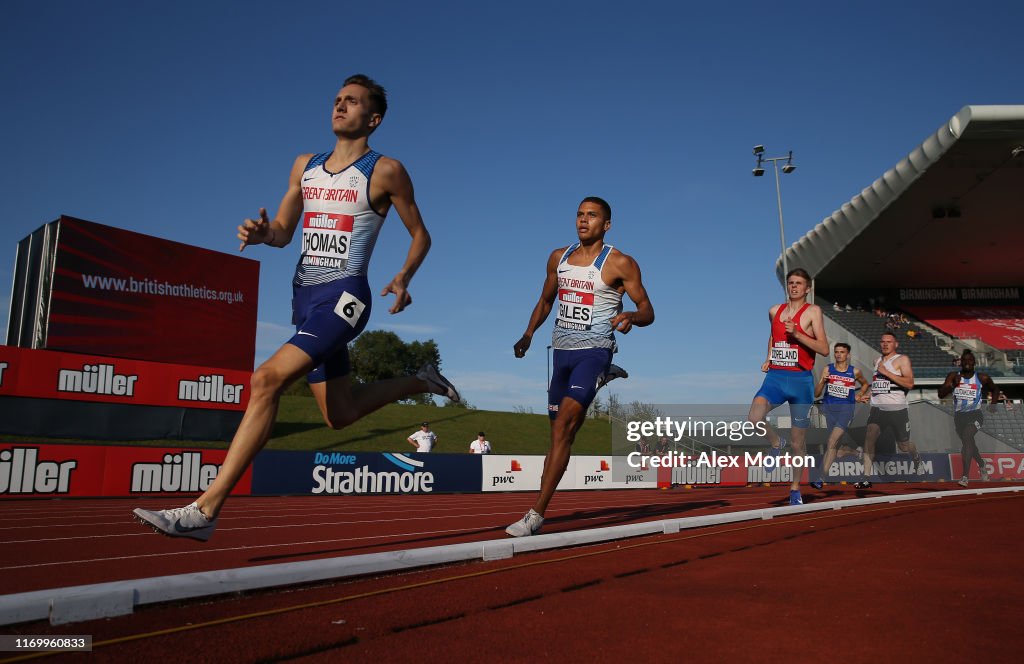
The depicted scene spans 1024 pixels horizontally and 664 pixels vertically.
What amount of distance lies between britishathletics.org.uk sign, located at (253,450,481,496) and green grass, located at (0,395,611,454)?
9.93 metres

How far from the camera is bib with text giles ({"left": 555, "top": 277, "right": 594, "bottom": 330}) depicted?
5797 mm

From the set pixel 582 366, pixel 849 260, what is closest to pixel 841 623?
pixel 582 366

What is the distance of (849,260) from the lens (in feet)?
125

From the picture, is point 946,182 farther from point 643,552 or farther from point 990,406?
point 643,552

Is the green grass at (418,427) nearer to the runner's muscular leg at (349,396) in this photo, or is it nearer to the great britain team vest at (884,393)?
the great britain team vest at (884,393)

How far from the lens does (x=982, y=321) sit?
4122 centimetres

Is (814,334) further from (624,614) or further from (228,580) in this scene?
(228,580)

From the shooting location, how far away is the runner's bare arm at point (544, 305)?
20.5ft

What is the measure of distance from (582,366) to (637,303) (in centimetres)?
68

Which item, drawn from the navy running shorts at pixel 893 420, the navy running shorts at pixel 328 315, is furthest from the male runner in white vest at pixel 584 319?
the navy running shorts at pixel 893 420

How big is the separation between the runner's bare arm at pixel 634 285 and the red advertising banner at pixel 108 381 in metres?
14.9

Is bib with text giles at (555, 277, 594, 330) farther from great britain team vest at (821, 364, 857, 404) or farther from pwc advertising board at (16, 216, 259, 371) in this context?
pwc advertising board at (16, 216, 259, 371)

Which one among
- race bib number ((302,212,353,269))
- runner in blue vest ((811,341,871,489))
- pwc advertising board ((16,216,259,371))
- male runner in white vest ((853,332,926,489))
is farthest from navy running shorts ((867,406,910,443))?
pwc advertising board ((16,216,259,371))

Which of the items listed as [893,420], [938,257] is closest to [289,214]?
[893,420]
